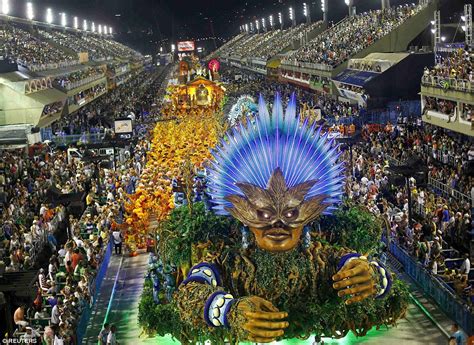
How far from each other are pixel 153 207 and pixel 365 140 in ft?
59.3

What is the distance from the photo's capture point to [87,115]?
6644 cm

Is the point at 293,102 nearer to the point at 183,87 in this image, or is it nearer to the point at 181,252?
the point at 181,252

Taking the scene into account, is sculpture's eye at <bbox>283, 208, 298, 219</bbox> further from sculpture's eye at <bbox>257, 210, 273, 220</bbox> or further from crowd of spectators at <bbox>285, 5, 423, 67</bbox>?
crowd of spectators at <bbox>285, 5, 423, 67</bbox>

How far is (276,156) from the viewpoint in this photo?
13.2 meters

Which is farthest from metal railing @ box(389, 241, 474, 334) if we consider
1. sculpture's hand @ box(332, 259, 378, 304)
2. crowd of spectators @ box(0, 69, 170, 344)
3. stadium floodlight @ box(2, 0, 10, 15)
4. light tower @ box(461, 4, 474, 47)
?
stadium floodlight @ box(2, 0, 10, 15)

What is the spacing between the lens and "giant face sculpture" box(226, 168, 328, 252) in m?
12.7

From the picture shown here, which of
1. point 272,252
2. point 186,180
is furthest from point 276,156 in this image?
point 186,180

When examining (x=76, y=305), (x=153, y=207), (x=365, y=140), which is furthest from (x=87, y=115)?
(x=76, y=305)

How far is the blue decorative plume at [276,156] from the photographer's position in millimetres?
13195

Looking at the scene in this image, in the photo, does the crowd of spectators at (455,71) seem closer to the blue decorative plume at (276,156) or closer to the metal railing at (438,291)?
the metal railing at (438,291)

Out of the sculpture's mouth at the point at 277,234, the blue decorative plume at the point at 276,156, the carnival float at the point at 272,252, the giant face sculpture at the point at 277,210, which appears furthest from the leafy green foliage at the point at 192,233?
the sculpture's mouth at the point at 277,234

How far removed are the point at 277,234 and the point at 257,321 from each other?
155 cm

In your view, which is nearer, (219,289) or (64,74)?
(219,289)

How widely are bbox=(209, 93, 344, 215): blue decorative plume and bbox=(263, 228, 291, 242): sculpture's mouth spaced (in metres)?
0.76
